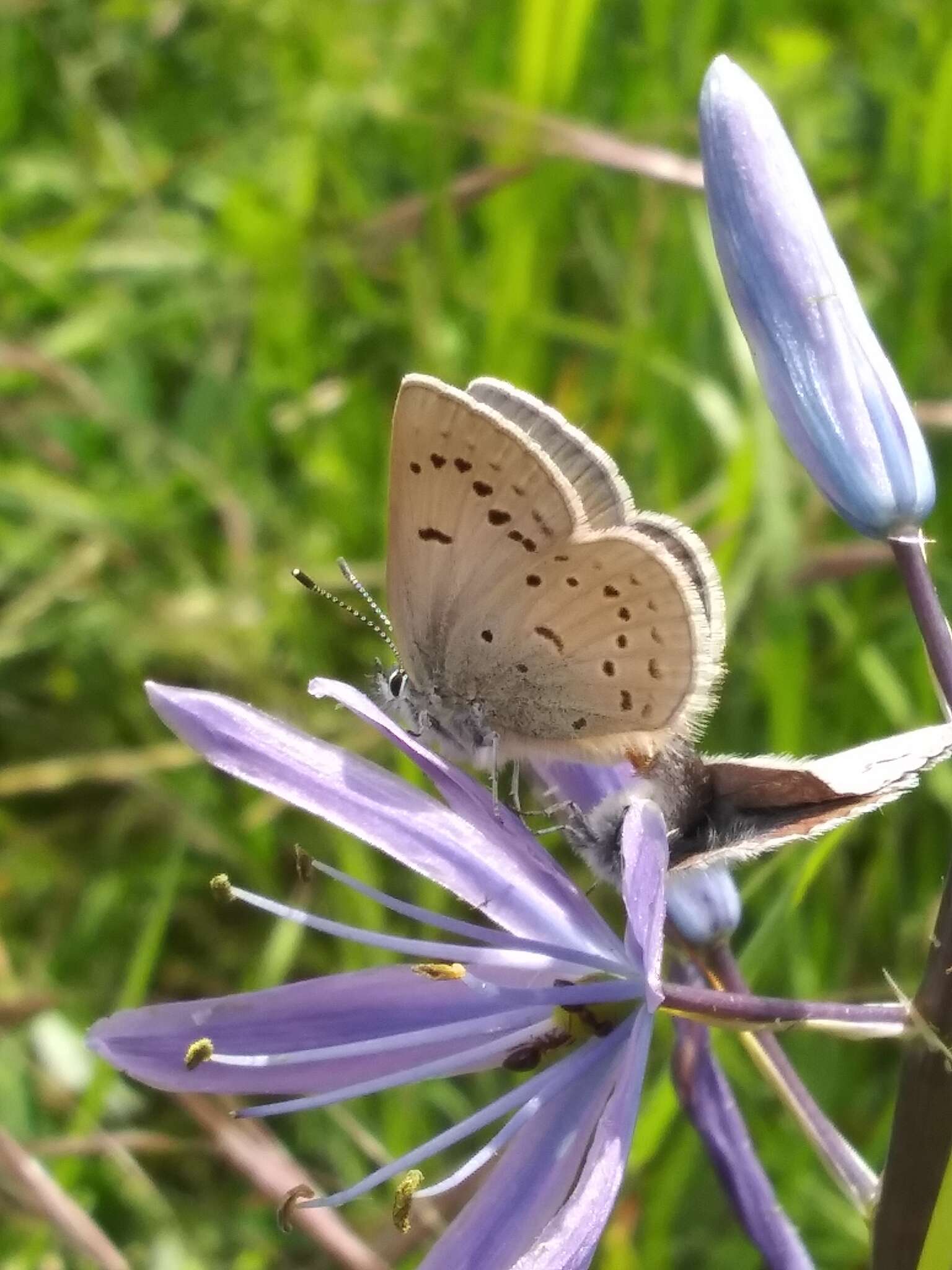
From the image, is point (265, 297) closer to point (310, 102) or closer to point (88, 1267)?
point (310, 102)

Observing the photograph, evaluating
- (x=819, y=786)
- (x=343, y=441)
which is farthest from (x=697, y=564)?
(x=343, y=441)

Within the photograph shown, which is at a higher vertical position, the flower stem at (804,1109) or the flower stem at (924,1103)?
the flower stem at (924,1103)

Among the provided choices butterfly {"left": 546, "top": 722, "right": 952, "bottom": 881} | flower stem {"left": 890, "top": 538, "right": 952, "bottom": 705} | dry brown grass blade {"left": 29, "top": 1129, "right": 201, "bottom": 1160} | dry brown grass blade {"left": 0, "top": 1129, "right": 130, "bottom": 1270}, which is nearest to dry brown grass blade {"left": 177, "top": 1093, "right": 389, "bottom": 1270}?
dry brown grass blade {"left": 29, "top": 1129, "right": 201, "bottom": 1160}

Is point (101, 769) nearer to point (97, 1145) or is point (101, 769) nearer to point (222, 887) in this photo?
point (97, 1145)

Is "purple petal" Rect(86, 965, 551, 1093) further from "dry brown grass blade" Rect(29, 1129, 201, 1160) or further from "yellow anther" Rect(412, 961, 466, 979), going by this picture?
"dry brown grass blade" Rect(29, 1129, 201, 1160)

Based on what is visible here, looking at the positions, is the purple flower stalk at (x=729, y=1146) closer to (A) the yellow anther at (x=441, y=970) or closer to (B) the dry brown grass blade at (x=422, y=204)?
Result: (A) the yellow anther at (x=441, y=970)

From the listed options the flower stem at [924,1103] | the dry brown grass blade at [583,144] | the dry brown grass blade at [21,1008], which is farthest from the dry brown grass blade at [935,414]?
the dry brown grass blade at [21,1008]
